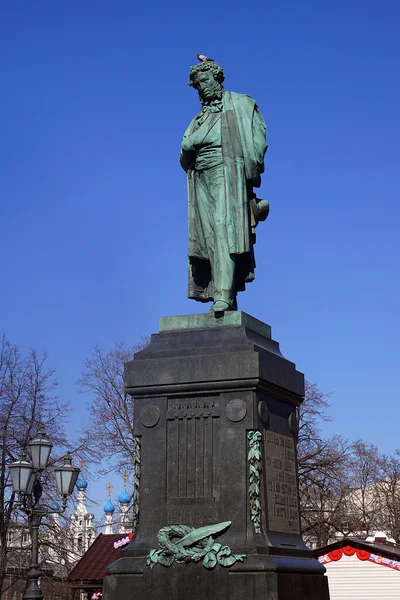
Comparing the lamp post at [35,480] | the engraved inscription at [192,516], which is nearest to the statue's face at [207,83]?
the engraved inscription at [192,516]

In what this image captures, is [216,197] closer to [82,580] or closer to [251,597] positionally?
[251,597]

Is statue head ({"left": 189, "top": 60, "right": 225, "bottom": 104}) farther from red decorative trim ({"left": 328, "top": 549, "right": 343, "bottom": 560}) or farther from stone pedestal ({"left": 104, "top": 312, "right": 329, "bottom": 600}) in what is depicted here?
red decorative trim ({"left": 328, "top": 549, "right": 343, "bottom": 560})

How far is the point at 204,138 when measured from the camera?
11750 millimetres

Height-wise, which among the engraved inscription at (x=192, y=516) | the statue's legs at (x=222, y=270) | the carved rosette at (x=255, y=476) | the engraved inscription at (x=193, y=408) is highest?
the statue's legs at (x=222, y=270)

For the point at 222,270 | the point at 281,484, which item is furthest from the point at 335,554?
the point at 222,270

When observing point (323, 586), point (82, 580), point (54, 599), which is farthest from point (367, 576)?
point (323, 586)

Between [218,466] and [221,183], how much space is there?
3414 mm

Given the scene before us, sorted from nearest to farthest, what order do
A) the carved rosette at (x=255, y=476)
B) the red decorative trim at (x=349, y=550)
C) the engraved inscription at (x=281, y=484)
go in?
the carved rosette at (x=255, y=476)
the engraved inscription at (x=281, y=484)
the red decorative trim at (x=349, y=550)

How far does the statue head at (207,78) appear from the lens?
1187 cm

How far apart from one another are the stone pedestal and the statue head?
9.19ft

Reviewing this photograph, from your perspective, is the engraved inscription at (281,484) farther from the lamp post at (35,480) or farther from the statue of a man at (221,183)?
the lamp post at (35,480)

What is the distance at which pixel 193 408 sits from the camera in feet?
34.6

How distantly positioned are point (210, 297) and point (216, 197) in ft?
3.92

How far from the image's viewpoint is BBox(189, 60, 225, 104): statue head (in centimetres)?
→ 1187
